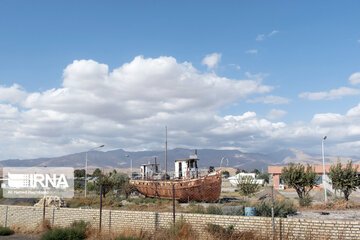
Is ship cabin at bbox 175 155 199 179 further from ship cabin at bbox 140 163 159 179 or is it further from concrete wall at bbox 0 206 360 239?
concrete wall at bbox 0 206 360 239

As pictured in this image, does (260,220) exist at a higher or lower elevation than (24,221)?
higher

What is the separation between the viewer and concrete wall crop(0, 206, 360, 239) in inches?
470

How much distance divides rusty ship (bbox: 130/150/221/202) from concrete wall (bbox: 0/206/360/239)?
15.6 metres

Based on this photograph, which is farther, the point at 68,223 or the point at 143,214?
the point at 68,223

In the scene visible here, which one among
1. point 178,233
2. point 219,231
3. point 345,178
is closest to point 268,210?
point 219,231

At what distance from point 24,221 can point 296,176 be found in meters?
25.2

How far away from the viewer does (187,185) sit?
34594 mm

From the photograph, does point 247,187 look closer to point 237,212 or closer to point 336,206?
point 336,206

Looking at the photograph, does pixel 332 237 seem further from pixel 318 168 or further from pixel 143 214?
pixel 318 168

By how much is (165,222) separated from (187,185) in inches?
759

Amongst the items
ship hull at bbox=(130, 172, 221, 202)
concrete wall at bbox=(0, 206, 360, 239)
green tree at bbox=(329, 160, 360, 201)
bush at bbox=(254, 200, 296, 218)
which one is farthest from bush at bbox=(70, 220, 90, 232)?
green tree at bbox=(329, 160, 360, 201)

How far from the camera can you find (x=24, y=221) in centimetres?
2083

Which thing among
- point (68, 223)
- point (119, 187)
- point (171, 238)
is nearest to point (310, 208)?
point (171, 238)

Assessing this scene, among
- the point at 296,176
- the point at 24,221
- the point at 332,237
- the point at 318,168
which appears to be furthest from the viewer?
the point at 318,168
